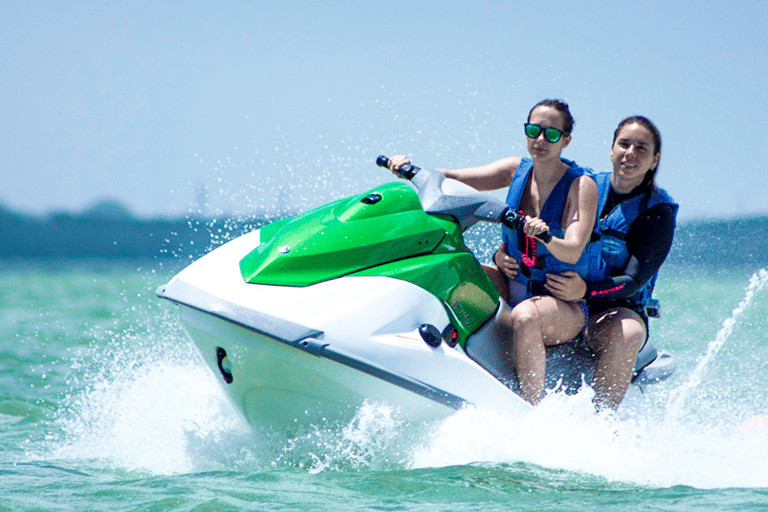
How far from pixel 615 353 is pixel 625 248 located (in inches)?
16.2

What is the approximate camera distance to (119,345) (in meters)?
7.37

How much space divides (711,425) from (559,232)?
5.39ft

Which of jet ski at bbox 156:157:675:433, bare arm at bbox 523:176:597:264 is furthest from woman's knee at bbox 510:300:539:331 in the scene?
bare arm at bbox 523:176:597:264

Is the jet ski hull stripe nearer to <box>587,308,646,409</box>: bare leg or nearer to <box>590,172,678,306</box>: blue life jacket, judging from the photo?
<box>587,308,646,409</box>: bare leg

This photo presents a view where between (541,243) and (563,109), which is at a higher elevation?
(563,109)

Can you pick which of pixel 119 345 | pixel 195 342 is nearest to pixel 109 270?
pixel 119 345

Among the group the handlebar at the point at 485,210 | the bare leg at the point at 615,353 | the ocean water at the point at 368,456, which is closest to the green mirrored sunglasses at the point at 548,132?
the handlebar at the point at 485,210

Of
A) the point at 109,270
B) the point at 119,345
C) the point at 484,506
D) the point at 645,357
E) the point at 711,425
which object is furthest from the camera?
the point at 109,270

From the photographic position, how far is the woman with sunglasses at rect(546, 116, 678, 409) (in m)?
2.86

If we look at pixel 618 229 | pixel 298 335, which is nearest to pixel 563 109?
pixel 618 229

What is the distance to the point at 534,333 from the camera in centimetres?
267

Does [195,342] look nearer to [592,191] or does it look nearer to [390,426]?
[390,426]

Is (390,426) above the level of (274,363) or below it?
below

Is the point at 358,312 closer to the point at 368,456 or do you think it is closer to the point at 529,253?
the point at 368,456
